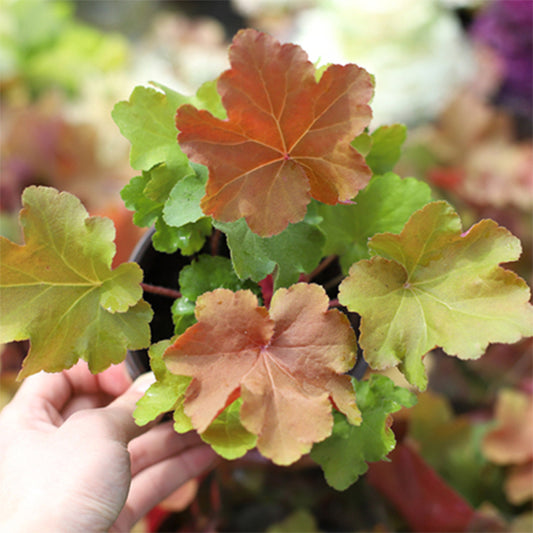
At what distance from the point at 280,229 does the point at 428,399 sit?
548 mm

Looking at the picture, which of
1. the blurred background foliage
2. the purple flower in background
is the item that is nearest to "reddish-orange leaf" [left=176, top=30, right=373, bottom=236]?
the blurred background foliage

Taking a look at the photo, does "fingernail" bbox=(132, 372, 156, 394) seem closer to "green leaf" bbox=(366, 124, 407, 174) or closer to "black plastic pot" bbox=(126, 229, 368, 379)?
"black plastic pot" bbox=(126, 229, 368, 379)

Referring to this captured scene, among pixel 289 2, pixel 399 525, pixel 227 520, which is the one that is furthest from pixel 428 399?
pixel 289 2

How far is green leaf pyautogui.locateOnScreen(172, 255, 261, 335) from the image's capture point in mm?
412

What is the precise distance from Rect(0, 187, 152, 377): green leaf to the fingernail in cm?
7

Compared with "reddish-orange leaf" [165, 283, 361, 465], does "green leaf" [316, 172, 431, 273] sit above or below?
above

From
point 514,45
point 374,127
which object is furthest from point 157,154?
point 514,45

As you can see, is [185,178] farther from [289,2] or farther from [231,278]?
[289,2]

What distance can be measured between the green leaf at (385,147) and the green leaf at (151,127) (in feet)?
0.54

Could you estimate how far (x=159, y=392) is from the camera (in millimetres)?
374

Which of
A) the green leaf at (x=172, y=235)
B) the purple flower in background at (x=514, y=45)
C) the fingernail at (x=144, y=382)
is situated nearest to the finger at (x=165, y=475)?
the fingernail at (x=144, y=382)

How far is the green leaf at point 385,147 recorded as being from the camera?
435 millimetres

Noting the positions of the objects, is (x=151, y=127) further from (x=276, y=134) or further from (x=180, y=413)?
(x=180, y=413)

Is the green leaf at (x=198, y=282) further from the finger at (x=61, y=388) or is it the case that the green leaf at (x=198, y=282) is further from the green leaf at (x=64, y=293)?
the finger at (x=61, y=388)
